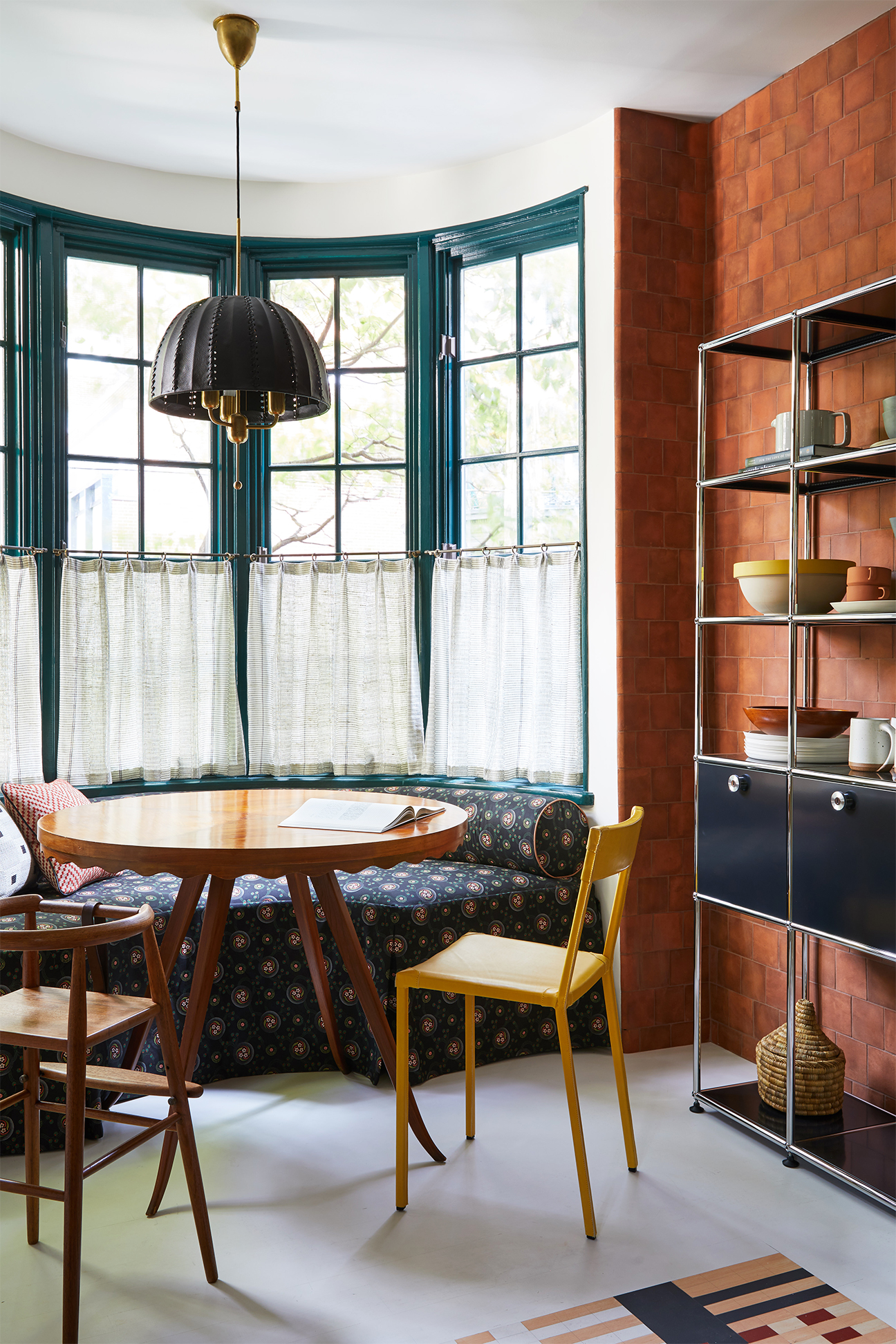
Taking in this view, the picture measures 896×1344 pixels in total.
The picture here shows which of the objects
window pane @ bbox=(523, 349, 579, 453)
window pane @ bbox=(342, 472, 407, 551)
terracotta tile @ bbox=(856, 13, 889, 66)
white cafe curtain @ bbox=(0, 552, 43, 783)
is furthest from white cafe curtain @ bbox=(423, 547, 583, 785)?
terracotta tile @ bbox=(856, 13, 889, 66)

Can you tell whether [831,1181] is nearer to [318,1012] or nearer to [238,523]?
[318,1012]

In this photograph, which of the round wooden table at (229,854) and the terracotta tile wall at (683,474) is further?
the terracotta tile wall at (683,474)

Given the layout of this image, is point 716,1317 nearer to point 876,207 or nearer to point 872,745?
point 872,745

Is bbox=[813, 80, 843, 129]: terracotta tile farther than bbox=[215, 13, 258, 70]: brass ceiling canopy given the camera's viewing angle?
Yes

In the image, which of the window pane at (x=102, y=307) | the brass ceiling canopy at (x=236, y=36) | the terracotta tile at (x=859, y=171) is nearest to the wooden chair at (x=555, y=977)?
the terracotta tile at (x=859, y=171)

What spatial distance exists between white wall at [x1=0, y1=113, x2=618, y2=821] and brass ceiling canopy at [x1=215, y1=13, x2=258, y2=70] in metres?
1.10

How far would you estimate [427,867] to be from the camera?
12.5 feet

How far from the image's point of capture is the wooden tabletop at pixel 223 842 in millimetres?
2326

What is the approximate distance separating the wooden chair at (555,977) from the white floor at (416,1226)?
134 mm

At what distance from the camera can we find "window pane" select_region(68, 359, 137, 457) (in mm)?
4090

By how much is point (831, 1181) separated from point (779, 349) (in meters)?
2.40

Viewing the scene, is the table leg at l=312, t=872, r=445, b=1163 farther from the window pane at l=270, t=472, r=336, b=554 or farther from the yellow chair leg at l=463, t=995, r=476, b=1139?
the window pane at l=270, t=472, r=336, b=554

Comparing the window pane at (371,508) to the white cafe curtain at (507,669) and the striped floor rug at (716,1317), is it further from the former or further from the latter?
the striped floor rug at (716,1317)

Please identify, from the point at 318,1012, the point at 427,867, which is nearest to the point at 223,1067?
the point at 318,1012
